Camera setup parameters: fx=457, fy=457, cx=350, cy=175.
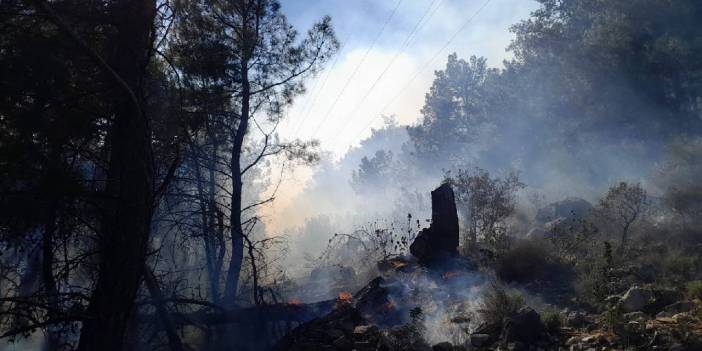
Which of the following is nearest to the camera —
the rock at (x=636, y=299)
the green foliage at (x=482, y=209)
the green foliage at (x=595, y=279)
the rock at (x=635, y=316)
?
the rock at (x=635, y=316)

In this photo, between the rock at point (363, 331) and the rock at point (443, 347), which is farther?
the rock at point (363, 331)

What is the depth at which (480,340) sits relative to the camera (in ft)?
21.0

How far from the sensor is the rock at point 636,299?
6543 mm

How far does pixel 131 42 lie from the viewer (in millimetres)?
3742

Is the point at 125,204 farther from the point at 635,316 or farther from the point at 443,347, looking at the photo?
the point at 635,316

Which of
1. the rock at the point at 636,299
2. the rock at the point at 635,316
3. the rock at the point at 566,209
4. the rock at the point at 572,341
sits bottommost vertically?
the rock at the point at 572,341

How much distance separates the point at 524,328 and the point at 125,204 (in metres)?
5.33

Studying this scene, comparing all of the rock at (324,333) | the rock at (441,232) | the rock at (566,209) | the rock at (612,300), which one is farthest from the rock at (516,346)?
the rock at (566,209)

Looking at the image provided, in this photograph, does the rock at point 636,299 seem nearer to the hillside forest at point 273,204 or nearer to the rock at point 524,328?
the hillside forest at point 273,204

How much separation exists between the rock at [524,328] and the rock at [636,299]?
129 cm

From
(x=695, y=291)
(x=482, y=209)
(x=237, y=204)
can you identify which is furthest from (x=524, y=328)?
(x=482, y=209)

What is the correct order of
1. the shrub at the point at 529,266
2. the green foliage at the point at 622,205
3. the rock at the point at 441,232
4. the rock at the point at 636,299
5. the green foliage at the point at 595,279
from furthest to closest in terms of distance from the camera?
the rock at the point at 441,232 → the green foliage at the point at 622,205 → the shrub at the point at 529,266 → the green foliage at the point at 595,279 → the rock at the point at 636,299

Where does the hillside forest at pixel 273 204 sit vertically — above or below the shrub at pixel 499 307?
above

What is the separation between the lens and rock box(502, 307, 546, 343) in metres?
6.20
